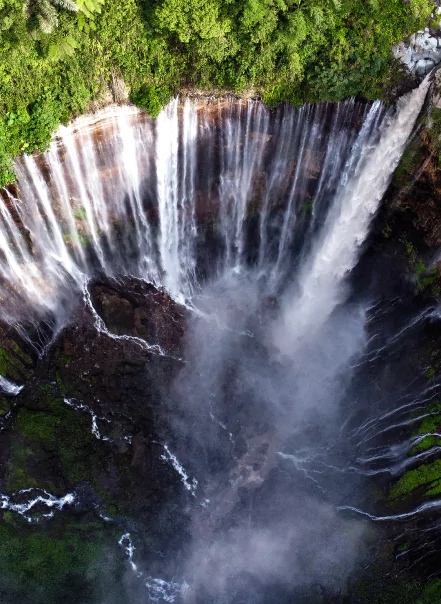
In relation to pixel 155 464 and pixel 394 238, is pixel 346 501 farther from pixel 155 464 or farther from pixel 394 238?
pixel 394 238

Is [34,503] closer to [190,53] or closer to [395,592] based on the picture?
[395,592]

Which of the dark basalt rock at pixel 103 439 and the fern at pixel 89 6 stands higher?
the fern at pixel 89 6

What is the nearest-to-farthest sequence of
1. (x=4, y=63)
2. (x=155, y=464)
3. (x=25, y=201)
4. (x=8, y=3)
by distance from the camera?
(x=8, y=3) < (x=4, y=63) < (x=25, y=201) < (x=155, y=464)


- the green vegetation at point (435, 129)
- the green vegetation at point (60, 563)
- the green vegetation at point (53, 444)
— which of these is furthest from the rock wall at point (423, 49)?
the green vegetation at point (60, 563)

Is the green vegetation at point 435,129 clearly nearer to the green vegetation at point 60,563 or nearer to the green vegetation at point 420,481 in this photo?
the green vegetation at point 420,481

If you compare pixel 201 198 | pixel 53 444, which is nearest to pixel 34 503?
pixel 53 444

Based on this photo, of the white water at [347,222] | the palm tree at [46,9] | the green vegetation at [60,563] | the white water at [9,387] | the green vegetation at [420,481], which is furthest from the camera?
the white water at [9,387]

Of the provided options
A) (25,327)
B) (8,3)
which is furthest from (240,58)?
(25,327)
